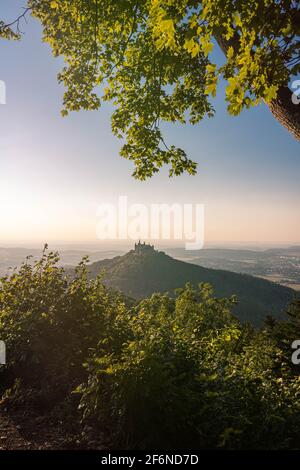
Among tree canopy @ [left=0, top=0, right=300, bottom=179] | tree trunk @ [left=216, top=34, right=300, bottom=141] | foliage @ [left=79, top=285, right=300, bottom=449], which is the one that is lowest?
foliage @ [left=79, top=285, right=300, bottom=449]

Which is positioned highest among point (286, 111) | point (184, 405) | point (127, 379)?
point (286, 111)

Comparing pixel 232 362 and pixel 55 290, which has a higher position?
pixel 55 290

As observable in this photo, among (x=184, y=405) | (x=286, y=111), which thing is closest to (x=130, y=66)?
(x=286, y=111)

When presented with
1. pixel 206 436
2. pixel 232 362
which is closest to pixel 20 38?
pixel 232 362

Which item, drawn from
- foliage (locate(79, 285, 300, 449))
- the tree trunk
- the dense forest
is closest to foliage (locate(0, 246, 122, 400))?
the dense forest

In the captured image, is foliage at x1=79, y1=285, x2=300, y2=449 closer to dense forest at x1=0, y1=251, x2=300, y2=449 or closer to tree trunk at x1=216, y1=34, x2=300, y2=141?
dense forest at x1=0, y1=251, x2=300, y2=449

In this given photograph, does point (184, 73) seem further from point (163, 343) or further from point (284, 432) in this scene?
point (284, 432)

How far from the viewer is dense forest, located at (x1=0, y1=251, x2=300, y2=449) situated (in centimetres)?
428

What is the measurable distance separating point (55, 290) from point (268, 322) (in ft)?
144

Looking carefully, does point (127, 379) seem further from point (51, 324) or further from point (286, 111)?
point (286, 111)

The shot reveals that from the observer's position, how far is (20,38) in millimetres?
9180

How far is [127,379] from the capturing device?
451 cm

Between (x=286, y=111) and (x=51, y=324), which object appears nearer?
(x=286, y=111)
